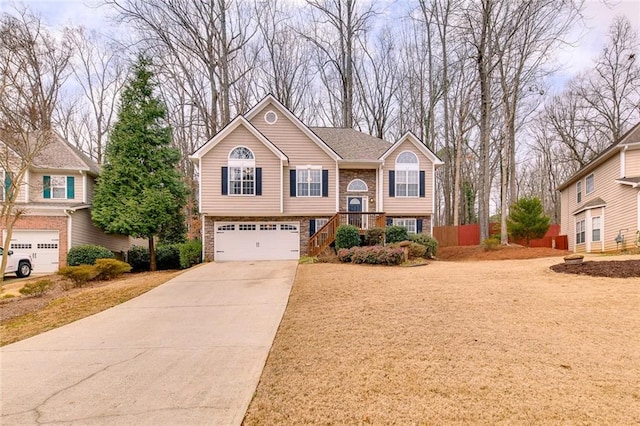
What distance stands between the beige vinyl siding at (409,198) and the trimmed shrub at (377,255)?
4706mm

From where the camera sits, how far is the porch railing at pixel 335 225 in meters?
16.2

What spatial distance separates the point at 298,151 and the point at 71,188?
38.7 feet

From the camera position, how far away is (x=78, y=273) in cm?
1177

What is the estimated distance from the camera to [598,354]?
408cm

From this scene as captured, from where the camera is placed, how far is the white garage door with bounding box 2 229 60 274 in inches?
651

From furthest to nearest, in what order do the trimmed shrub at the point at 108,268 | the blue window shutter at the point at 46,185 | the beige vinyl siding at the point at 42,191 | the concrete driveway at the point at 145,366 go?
the blue window shutter at the point at 46,185, the beige vinyl siding at the point at 42,191, the trimmed shrub at the point at 108,268, the concrete driveway at the point at 145,366

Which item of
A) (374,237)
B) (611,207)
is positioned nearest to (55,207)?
(374,237)

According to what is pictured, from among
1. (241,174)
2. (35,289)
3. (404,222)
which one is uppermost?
(241,174)

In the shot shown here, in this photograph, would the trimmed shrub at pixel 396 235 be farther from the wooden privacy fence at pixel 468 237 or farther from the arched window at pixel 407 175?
the wooden privacy fence at pixel 468 237

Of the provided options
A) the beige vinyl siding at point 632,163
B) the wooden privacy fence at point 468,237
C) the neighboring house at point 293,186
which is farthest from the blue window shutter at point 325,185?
the beige vinyl siding at point 632,163

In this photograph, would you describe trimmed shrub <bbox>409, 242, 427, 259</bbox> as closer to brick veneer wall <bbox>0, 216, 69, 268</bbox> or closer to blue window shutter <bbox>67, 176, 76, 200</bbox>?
brick veneer wall <bbox>0, 216, 69, 268</bbox>

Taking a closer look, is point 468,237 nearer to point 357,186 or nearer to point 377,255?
point 357,186

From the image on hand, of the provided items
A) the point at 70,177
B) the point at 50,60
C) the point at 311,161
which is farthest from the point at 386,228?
the point at 50,60

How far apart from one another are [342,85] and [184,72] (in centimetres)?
1098
